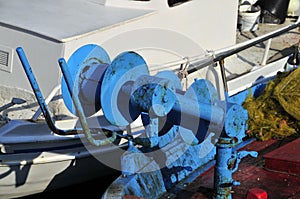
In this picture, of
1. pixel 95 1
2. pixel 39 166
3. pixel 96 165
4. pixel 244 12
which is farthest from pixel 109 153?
pixel 244 12

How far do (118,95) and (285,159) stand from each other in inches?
83.3

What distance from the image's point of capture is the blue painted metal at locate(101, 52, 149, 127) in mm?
3902

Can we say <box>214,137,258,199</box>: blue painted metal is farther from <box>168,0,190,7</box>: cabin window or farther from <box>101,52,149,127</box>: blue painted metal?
<box>168,0,190,7</box>: cabin window

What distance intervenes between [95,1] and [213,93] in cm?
281

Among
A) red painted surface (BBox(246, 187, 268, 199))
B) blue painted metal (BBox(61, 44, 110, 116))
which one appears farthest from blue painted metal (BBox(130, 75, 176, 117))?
red painted surface (BBox(246, 187, 268, 199))

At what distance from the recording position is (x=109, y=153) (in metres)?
5.95

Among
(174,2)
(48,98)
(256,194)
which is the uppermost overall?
(174,2)

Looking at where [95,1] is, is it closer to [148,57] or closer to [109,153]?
[148,57]

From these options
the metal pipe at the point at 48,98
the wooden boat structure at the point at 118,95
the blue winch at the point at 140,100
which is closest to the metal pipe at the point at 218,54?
the wooden boat structure at the point at 118,95

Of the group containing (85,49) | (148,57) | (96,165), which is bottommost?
(96,165)

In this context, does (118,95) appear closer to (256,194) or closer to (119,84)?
(119,84)

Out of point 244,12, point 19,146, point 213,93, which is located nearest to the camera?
point 213,93

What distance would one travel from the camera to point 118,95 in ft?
13.0

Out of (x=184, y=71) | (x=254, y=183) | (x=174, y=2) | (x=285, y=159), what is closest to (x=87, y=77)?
(x=254, y=183)
